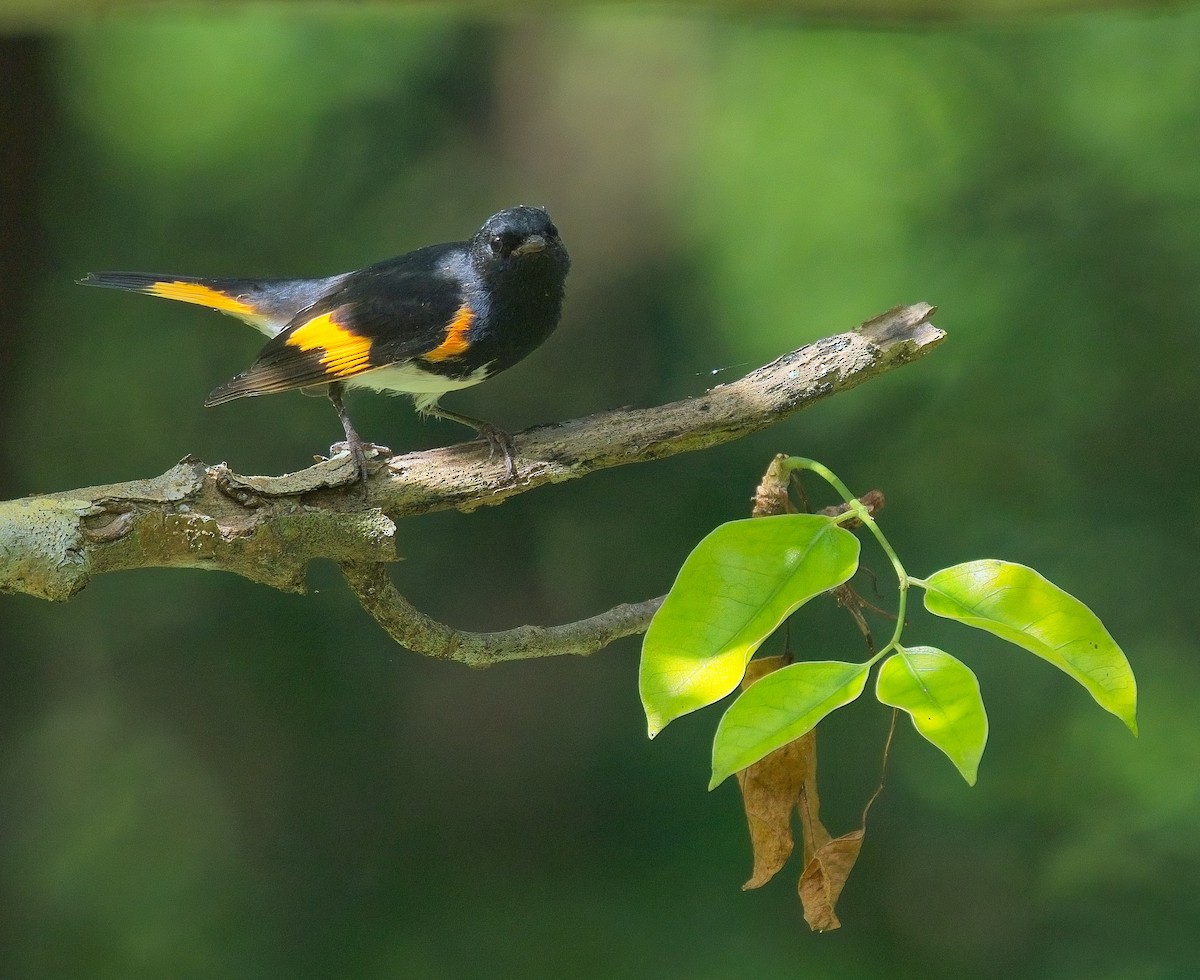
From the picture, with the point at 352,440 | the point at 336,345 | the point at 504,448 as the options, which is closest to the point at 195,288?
the point at 336,345

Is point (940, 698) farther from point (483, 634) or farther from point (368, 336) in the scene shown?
point (368, 336)

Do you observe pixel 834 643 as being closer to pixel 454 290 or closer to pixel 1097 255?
pixel 1097 255

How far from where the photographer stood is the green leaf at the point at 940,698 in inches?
36.2

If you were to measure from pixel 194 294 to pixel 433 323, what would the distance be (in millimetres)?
651

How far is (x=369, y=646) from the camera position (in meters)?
3.54

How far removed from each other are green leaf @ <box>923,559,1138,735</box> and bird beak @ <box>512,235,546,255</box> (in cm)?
120

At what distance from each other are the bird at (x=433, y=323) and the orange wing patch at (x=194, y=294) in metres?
0.33

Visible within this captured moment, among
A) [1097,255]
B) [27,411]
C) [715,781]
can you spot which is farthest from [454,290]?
[1097,255]

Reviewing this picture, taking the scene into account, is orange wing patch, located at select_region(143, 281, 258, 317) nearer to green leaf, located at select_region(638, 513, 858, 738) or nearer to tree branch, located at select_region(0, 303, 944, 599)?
tree branch, located at select_region(0, 303, 944, 599)

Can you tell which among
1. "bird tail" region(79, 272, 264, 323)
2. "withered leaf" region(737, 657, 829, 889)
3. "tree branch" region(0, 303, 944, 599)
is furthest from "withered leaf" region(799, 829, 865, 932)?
"bird tail" region(79, 272, 264, 323)

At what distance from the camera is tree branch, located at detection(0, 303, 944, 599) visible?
1266 millimetres

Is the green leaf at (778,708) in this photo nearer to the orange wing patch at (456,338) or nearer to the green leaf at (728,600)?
the green leaf at (728,600)

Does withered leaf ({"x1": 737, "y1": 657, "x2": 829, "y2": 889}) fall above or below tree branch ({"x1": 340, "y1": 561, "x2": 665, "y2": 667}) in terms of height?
below

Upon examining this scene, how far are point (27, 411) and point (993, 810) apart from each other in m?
2.90
